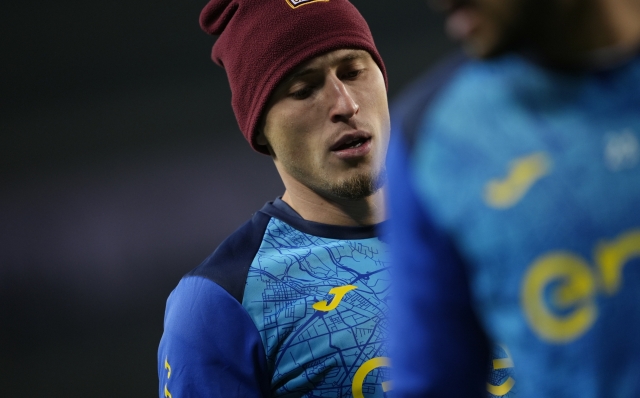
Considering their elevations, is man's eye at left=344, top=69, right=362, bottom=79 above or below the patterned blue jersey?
above

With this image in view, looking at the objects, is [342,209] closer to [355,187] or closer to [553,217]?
[355,187]

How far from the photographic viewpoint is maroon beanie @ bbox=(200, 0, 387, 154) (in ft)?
5.24

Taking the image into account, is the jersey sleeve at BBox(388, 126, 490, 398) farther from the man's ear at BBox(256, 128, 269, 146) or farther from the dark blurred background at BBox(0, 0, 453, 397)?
the dark blurred background at BBox(0, 0, 453, 397)

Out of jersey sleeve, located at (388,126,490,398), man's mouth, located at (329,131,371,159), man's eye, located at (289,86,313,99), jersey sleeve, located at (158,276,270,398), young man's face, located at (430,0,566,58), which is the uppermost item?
man's eye, located at (289,86,313,99)

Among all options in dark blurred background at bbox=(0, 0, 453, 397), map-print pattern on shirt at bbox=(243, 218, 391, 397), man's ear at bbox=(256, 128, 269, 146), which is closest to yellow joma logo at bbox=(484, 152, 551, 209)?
map-print pattern on shirt at bbox=(243, 218, 391, 397)

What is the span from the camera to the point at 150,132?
12.3 ft

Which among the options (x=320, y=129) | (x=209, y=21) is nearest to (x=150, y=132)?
(x=209, y=21)

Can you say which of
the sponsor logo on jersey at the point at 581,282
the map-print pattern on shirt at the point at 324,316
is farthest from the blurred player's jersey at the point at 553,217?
the map-print pattern on shirt at the point at 324,316

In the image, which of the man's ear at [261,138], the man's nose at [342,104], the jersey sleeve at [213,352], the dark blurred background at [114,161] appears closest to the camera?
the jersey sleeve at [213,352]

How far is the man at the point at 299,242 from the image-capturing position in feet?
4.68

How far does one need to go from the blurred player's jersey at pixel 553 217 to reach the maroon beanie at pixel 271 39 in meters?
0.95

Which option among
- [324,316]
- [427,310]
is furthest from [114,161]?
[427,310]

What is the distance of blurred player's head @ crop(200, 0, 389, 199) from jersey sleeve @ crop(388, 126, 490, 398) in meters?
0.83

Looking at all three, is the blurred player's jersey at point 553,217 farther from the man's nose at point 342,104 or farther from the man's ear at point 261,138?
the man's ear at point 261,138
